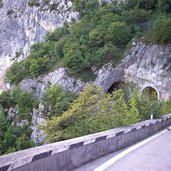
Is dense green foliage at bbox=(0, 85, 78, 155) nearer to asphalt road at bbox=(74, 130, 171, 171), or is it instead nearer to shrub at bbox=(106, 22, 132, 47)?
shrub at bbox=(106, 22, 132, 47)

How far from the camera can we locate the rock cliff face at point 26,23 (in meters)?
70.7

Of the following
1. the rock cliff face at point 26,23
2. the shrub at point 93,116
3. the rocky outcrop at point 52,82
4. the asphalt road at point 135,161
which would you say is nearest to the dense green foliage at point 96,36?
the rocky outcrop at point 52,82

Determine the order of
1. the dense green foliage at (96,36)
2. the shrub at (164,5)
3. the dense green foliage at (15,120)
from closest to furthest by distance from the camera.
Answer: the dense green foliage at (15,120) → the dense green foliage at (96,36) → the shrub at (164,5)

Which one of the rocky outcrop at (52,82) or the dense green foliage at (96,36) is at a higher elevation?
the dense green foliage at (96,36)

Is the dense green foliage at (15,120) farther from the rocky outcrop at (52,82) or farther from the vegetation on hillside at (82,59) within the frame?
the rocky outcrop at (52,82)

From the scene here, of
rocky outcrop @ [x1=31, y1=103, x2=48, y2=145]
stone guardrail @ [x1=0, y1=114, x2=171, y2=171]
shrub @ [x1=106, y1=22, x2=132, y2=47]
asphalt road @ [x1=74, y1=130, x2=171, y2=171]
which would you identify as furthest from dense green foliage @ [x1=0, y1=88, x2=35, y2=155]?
asphalt road @ [x1=74, y1=130, x2=171, y2=171]

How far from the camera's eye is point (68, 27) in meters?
68.3

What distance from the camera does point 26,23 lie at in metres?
74.6

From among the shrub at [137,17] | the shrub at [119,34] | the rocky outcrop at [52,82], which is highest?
the shrub at [137,17]

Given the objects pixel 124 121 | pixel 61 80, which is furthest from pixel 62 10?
pixel 124 121

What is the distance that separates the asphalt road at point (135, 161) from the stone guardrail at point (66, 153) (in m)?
0.20

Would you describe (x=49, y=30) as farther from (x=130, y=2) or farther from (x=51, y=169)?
(x=51, y=169)

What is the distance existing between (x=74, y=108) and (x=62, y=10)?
52.0 m

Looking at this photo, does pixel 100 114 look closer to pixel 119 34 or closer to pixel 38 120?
pixel 38 120
